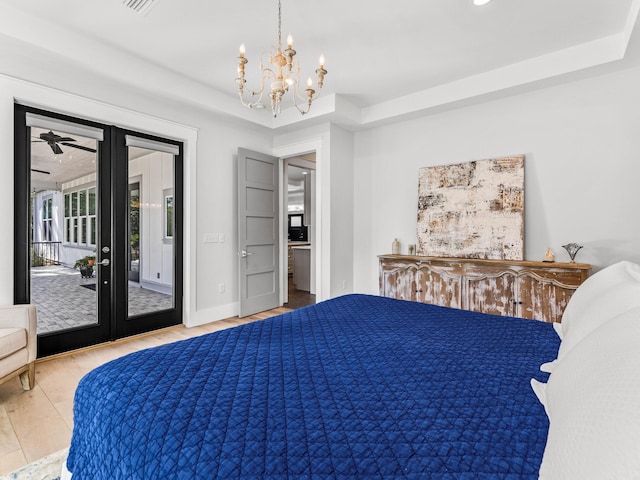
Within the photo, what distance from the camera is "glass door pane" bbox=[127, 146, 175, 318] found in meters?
3.65

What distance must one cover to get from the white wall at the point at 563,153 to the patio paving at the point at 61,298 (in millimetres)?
3582

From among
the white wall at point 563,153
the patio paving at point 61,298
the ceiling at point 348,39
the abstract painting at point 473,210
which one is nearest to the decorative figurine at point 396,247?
the white wall at point 563,153

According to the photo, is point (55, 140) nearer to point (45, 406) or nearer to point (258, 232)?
point (45, 406)

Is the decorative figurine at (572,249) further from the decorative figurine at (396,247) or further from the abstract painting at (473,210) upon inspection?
the decorative figurine at (396,247)

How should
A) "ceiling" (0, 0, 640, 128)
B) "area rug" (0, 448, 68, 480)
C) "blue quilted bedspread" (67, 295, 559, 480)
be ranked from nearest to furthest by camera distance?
"blue quilted bedspread" (67, 295, 559, 480)
"area rug" (0, 448, 68, 480)
"ceiling" (0, 0, 640, 128)

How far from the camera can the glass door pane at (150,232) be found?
365cm

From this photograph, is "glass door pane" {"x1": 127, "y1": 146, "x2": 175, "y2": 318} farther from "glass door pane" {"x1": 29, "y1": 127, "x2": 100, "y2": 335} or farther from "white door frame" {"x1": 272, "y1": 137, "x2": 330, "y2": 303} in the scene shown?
"white door frame" {"x1": 272, "y1": 137, "x2": 330, "y2": 303}

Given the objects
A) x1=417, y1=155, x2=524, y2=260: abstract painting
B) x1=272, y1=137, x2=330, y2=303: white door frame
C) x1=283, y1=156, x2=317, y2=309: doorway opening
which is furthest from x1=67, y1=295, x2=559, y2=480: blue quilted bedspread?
x1=283, y1=156, x2=317, y2=309: doorway opening

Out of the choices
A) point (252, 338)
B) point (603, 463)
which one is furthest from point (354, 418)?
point (252, 338)

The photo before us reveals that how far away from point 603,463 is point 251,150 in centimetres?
458

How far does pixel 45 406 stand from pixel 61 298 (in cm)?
124

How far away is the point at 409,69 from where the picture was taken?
11.4ft

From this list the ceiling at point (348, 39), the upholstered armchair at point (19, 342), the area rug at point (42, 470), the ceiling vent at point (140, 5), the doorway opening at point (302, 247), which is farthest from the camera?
the doorway opening at point (302, 247)

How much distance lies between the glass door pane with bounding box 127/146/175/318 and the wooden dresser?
8.41ft
